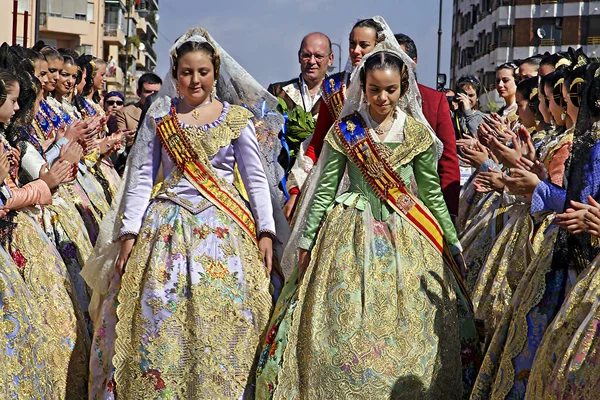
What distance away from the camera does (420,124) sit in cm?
613

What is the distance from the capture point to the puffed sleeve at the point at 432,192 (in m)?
6.02

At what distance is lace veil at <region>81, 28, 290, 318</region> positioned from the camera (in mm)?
6160

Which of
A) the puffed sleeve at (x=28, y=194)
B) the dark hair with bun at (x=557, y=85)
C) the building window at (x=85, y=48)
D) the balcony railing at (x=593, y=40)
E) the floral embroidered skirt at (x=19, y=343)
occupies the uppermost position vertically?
the balcony railing at (x=593, y=40)

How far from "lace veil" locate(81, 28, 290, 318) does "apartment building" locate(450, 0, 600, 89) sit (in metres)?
42.4

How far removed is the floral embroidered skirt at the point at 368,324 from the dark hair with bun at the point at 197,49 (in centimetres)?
116

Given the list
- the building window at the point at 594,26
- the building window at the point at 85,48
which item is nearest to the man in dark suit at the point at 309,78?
the building window at the point at 594,26

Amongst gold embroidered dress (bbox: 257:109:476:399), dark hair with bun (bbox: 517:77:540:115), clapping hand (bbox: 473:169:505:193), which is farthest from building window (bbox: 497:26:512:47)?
gold embroidered dress (bbox: 257:109:476:399)

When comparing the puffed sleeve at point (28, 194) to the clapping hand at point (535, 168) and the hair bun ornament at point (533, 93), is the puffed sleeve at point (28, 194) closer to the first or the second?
the clapping hand at point (535, 168)

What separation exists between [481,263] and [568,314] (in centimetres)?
347

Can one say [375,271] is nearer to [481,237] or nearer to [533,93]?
[481,237]

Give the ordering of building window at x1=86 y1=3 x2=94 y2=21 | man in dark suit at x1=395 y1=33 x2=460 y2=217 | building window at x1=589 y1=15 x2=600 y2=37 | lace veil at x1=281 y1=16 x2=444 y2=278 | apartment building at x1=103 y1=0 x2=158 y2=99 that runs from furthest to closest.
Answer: apartment building at x1=103 y1=0 x2=158 y2=99, building window at x1=86 y1=3 x2=94 y2=21, building window at x1=589 y1=15 x2=600 y2=37, man in dark suit at x1=395 y1=33 x2=460 y2=217, lace veil at x1=281 y1=16 x2=444 y2=278

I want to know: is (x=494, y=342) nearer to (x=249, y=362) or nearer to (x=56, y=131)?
(x=249, y=362)

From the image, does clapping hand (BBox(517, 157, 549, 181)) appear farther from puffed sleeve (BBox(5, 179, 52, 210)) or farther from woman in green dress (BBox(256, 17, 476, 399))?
puffed sleeve (BBox(5, 179, 52, 210))

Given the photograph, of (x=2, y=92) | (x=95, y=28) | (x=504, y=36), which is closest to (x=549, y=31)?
(x=504, y=36)
